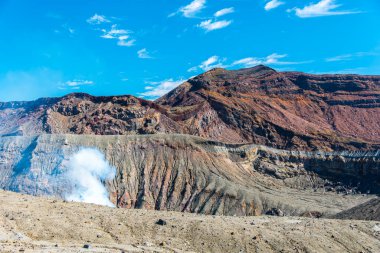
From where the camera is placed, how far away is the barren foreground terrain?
33312 millimetres

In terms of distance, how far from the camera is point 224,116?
169 metres

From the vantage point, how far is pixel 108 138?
406ft

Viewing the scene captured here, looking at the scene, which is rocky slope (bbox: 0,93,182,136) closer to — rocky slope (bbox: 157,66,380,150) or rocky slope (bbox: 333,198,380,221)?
rocky slope (bbox: 157,66,380,150)

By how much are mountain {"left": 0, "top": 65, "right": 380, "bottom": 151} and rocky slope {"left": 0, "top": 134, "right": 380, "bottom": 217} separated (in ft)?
68.5

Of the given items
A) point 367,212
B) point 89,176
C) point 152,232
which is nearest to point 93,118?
point 89,176

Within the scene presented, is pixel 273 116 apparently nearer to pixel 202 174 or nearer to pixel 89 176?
pixel 202 174

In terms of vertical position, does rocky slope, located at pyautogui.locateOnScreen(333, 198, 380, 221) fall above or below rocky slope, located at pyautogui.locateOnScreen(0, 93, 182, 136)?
below

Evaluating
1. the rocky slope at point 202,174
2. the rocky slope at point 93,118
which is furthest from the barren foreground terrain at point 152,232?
the rocky slope at point 93,118

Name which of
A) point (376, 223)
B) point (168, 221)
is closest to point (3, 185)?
point (168, 221)

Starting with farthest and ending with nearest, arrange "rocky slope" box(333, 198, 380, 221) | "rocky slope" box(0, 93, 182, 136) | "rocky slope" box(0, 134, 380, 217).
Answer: "rocky slope" box(0, 93, 182, 136), "rocky slope" box(0, 134, 380, 217), "rocky slope" box(333, 198, 380, 221)

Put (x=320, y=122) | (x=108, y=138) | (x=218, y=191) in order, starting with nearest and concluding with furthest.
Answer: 1. (x=218, y=191)
2. (x=108, y=138)
3. (x=320, y=122)

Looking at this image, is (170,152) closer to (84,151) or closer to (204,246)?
(84,151)

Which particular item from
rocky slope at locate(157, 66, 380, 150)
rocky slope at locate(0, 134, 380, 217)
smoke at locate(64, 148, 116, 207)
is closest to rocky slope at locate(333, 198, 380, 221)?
rocky slope at locate(0, 134, 380, 217)

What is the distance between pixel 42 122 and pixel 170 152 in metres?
51.4
